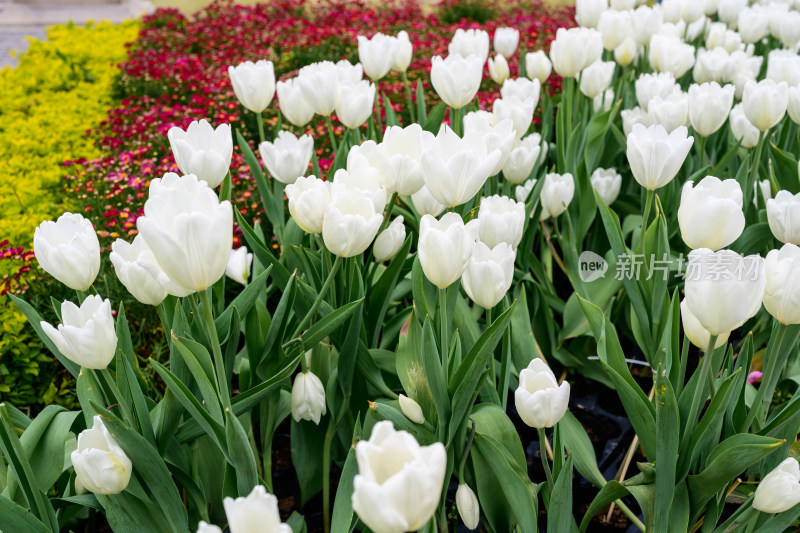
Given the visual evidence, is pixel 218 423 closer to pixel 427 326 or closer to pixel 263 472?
pixel 427 326

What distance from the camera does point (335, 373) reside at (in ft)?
5.33

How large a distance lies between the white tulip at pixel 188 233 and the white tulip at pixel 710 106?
59.0 inches

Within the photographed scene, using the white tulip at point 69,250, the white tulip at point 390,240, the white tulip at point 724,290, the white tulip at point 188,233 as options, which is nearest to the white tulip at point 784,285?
the white tulip at point 724,290

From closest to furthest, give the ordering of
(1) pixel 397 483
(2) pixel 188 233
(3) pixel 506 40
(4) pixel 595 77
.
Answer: (1) pixel 397 483, (2) pixel 188 233, (4) pixel 595 77, (3) pixel 506 40

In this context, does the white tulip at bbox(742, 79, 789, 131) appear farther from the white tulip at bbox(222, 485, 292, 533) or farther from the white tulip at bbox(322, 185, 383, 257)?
the white tulip at bbox(222, 485, 292, 533)

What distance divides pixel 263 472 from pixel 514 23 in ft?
18.0

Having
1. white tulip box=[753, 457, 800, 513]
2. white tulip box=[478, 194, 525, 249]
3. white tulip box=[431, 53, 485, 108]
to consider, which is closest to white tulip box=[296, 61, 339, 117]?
white tulip box=[431, 53, 485, 108]

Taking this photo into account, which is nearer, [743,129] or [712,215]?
[712,215]

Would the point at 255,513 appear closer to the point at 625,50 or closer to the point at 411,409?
the point at 411,409

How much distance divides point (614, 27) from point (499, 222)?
1602mm

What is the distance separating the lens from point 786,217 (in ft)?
4.78

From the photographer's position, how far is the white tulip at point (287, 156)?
5.83ft

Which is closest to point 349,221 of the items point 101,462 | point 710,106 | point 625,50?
point 101,462

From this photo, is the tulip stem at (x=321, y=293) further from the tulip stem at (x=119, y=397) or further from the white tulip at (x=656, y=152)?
the white tulip at (x=656, y=152)
